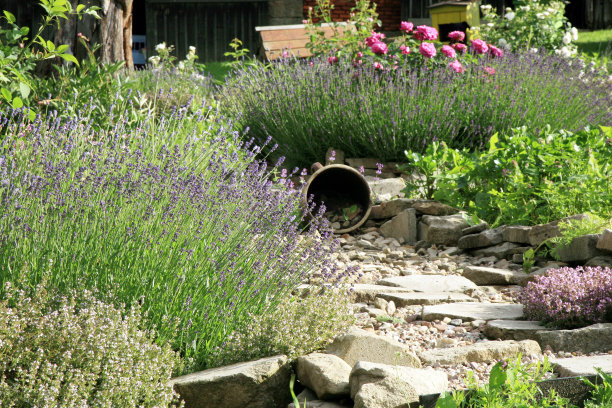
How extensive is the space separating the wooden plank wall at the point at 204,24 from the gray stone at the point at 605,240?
12.0 metres

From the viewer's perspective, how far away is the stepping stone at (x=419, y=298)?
374 centimetres

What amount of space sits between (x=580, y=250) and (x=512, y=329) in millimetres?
1081

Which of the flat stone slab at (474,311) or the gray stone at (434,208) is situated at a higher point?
the gray stone at (434,208)

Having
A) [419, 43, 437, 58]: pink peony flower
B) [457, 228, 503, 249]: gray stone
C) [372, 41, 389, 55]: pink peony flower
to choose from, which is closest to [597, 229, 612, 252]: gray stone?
[457, 228, 503, 249]: gray stone

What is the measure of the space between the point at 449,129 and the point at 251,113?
79.5 inches

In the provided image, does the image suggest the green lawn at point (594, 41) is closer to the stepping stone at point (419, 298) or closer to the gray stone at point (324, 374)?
the stepping stone at point (419, 298)

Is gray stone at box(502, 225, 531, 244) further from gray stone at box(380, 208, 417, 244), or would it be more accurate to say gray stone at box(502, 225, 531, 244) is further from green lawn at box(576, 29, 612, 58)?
green lawn at box(576, 29, 612, 58)

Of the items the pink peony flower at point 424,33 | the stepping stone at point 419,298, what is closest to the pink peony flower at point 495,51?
the pink peony flower at point 424,33

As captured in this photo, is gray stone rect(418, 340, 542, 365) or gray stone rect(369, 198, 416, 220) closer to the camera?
gray stone rect(418, 340, 542, 365)

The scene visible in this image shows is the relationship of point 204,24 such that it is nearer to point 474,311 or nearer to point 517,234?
point 517,234

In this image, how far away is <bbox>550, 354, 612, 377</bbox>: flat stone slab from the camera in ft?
8.25

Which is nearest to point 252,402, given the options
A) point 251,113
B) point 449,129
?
point 449,129

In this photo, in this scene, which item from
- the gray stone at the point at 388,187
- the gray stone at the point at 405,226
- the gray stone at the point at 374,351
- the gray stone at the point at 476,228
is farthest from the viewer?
the gray stone at the point at 388,187

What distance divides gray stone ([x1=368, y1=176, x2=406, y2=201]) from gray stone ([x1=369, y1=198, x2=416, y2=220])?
22cm
